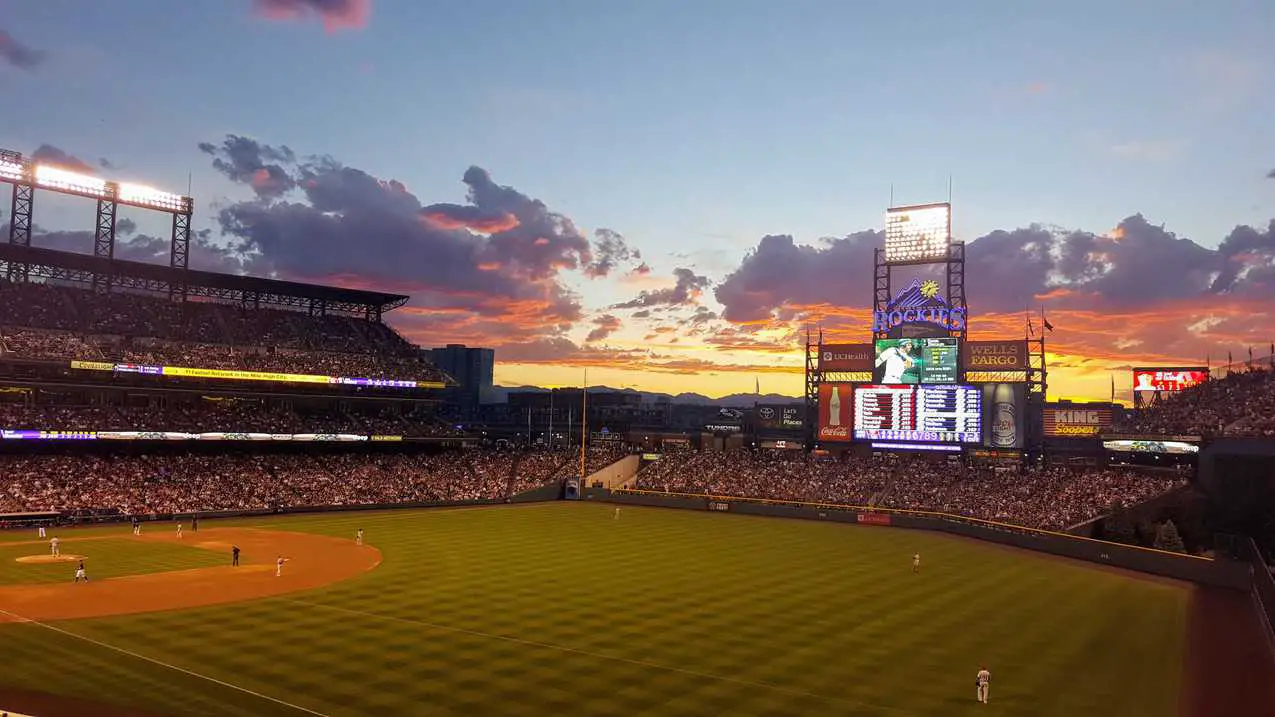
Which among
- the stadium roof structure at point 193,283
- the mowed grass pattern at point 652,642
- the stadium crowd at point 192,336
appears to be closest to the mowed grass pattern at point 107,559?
the mowed grass pattern at point 652,642

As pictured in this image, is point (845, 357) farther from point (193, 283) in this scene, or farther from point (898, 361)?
point (193, 283)

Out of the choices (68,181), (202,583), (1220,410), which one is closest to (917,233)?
(1220,410)

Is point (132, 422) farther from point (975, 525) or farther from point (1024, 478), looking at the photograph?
point (1024, 478)

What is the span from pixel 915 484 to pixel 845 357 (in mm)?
11809

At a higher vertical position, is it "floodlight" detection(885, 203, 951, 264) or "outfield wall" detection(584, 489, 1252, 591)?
"floodlight" detection(885, 203, 951, 264)

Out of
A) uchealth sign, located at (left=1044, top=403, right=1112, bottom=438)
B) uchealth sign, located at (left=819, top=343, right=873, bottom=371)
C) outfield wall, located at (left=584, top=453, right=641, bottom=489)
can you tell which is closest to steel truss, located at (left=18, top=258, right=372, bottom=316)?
outfield wall, located at (left=584, top=453, right=641, bottom=489)

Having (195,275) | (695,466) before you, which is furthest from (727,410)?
(195,275)

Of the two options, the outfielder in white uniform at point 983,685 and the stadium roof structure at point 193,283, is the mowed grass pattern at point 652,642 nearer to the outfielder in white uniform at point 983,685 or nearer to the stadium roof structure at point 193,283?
the outfielder in white uniform at point 983,685

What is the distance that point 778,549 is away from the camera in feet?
163

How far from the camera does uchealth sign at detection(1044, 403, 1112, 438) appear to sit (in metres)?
70.8

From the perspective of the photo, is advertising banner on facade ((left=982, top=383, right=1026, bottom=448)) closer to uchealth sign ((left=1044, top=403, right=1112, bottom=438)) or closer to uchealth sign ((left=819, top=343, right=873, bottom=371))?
uchealth sign ((left=1044, top=403, right=1112, bottom=438))

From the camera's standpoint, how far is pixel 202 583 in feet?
118

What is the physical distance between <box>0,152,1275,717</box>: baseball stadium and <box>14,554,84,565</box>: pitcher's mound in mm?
349

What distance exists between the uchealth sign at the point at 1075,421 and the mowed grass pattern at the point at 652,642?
2914 centimetres
